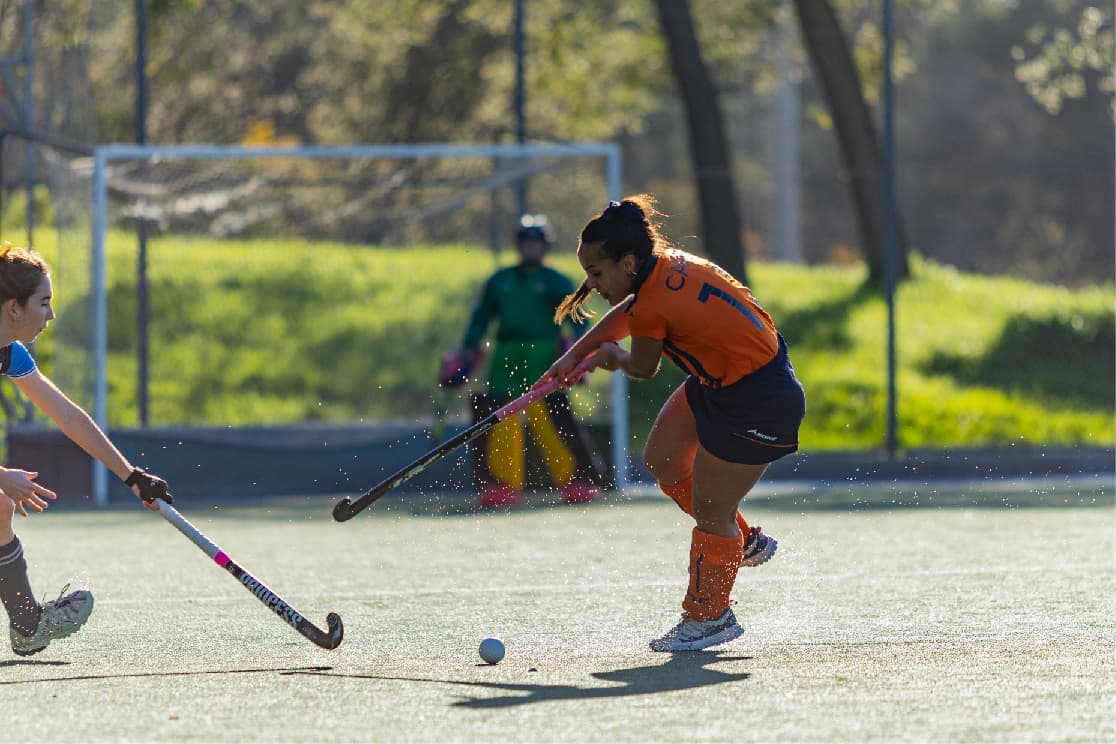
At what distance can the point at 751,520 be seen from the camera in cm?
982

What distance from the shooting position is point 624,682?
16.4ft

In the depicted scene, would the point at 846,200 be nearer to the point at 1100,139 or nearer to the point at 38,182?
the point at 1100,139

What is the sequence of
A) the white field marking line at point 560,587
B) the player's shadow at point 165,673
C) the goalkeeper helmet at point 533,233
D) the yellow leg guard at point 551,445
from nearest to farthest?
the player's shadow at point 165,673, the white field marking line at point 560,587, the goalkeeper helmet at point 533,233, the yellow leg guard at point 551,445

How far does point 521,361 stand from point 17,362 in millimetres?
5821

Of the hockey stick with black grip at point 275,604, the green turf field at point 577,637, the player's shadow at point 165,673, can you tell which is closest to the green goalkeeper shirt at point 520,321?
the green turf field at point 577,637

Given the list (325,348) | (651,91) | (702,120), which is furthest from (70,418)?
(651,91)

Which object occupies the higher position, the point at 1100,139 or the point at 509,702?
the point at 1100,139

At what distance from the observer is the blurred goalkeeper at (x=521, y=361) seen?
1111 centimetres

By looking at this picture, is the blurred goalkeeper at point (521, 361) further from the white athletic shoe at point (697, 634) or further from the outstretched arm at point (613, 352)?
the white athletic shoe at point (697, 634)

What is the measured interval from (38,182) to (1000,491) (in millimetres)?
6221

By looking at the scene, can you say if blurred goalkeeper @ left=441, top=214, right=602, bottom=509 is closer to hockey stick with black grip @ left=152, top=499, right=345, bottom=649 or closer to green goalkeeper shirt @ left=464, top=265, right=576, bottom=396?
green goalkeeper shirt @ left=464, top=265, right=576, bottom=396

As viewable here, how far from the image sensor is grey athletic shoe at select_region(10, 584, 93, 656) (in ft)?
18.5

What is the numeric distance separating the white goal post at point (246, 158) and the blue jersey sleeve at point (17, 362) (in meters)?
6.20

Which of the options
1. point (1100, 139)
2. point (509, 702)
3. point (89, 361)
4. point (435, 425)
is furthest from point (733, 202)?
point (1100, 139)
